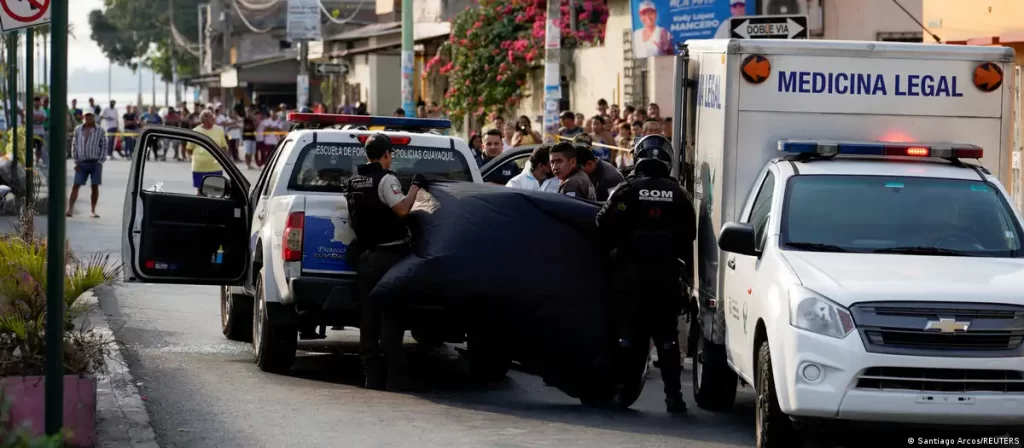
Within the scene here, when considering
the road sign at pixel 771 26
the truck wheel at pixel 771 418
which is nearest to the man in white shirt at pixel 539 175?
the road sign at pixel 771 26

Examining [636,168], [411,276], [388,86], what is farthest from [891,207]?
[388,86]

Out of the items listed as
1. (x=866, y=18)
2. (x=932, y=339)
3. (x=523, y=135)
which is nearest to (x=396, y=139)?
(x=932, y=339)

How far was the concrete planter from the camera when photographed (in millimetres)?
7617

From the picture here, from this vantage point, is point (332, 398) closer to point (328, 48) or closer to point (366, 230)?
point (366, 230)

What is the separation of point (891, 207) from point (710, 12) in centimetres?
1440

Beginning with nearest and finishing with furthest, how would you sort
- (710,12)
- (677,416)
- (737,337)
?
(737,337) < (677,416) < (710,12)

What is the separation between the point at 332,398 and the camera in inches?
397

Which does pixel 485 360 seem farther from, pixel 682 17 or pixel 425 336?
pixel 682 17

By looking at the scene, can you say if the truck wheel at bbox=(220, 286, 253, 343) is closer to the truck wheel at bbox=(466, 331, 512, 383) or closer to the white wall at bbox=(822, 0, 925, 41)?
the truck wheel at bbox=(466, 331, 512, 383)

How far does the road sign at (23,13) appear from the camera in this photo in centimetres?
1160

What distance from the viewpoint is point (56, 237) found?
6.60m

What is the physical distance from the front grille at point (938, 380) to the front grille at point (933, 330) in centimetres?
9

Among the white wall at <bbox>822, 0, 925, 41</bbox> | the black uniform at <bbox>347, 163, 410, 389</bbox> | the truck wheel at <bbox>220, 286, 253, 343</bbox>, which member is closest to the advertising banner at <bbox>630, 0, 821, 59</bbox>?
the white wall at <bbox>822, 0, 925, 41</bbox>

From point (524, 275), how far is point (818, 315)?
2.62 m
